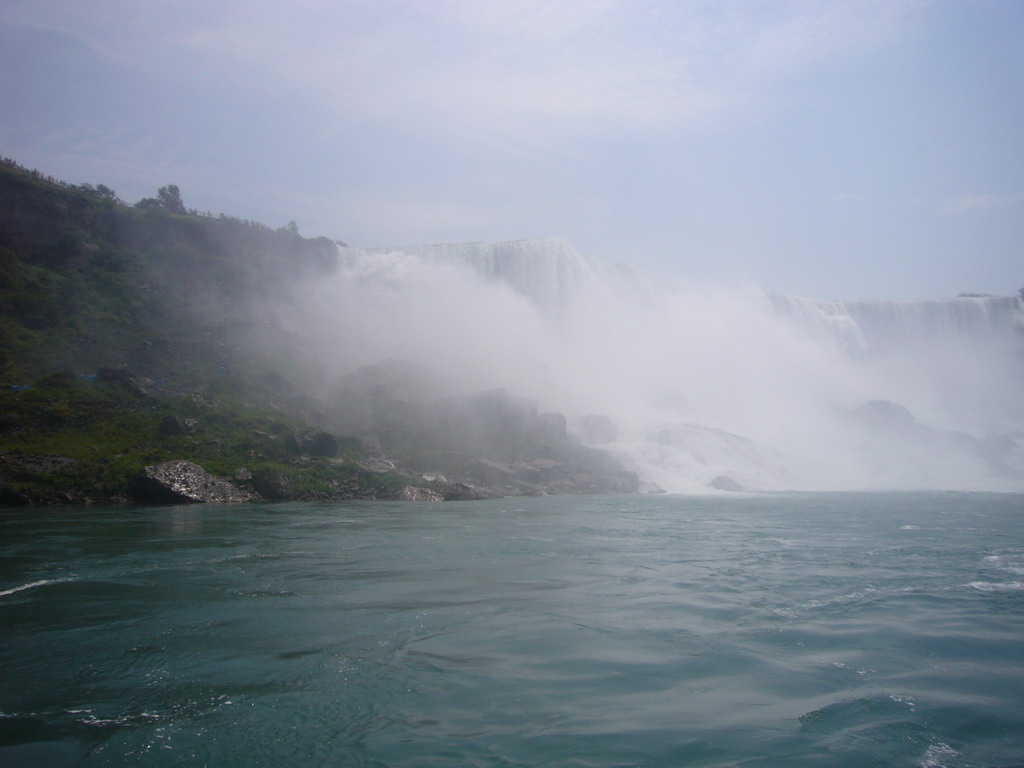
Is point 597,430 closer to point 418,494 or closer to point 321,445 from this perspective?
point 418,494

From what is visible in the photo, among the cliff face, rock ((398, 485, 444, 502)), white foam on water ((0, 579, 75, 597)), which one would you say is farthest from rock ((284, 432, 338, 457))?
white foam on water ((0, 579, 75, 597))

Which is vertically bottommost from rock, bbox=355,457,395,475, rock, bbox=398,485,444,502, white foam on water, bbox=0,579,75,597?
rock, bbox=398,485,444,502

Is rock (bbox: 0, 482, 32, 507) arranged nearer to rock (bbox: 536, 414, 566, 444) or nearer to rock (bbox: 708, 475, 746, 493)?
rock (bbox: 536, 414, 566, 444)

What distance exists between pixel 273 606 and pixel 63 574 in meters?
4.89

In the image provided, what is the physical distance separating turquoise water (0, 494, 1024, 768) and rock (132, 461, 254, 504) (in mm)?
9993

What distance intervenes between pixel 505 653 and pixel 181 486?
22922 mm

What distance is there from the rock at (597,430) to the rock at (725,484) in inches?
321

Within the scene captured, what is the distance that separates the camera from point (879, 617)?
960 cm

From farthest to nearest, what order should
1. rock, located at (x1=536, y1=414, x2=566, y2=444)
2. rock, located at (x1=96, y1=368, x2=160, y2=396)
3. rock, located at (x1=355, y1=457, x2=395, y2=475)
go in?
rock, located at (x1=536, y1=414, x2=566, y2=444) → rock, located at (x1=96, y1=368, x2=160, y2=396) → rock, located at (x1=355, y1=457, x2=395, y2=475)

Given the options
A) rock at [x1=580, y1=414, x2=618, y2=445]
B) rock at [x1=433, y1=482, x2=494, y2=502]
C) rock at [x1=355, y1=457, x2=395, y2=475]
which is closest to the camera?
rock at [x1=433, y1=482, x2=494, y2=502]

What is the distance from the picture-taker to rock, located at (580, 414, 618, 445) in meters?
47.6

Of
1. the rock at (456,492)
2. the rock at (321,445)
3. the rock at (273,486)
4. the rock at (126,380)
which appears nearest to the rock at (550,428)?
the rock at (456,492)

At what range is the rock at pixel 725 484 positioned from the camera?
1643 inches

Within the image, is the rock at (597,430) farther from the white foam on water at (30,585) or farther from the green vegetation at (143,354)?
the white foam on water at (30,585)
